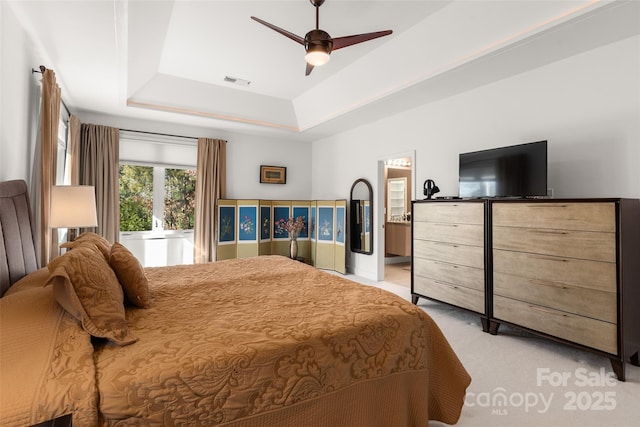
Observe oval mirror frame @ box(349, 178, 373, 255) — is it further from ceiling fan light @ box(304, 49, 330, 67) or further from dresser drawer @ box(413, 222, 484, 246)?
ceiling fan light @ box(304, 49, 330, 67)

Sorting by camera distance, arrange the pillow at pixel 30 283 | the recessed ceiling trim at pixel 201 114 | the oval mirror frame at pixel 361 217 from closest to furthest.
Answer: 1. the pillow at pixel 30 283
2. the recessed ceiling trim at pixel 201 114
3. the oval mirror frame at pixel 361 217

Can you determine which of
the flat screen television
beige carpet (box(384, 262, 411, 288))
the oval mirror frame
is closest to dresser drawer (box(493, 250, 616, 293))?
the flat screen television

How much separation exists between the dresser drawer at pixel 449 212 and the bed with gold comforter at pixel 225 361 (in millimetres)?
1765

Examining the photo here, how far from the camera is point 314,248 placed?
20.0 feet

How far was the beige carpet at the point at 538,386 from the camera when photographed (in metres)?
1.86

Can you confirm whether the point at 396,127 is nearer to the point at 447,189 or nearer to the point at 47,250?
the point at 447,189

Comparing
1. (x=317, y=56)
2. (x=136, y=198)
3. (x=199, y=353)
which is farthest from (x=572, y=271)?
(x=136, y=198)

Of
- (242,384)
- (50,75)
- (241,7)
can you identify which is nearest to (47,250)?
(50,75)

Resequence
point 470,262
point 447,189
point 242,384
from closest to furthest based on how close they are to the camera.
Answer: point 242,384 < point 470,262 < point 447,189

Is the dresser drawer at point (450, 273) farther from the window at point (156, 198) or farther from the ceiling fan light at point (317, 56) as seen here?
the window at point (156, 198)

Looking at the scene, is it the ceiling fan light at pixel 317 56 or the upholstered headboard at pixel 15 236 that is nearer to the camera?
the upholstered headboard at pixel 15 236

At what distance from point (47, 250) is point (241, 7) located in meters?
2.64

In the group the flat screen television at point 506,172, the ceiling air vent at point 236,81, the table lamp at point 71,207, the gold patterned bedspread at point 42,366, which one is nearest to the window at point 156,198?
the ceiling air vent at point 236,81

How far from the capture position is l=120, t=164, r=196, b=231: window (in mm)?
5066
